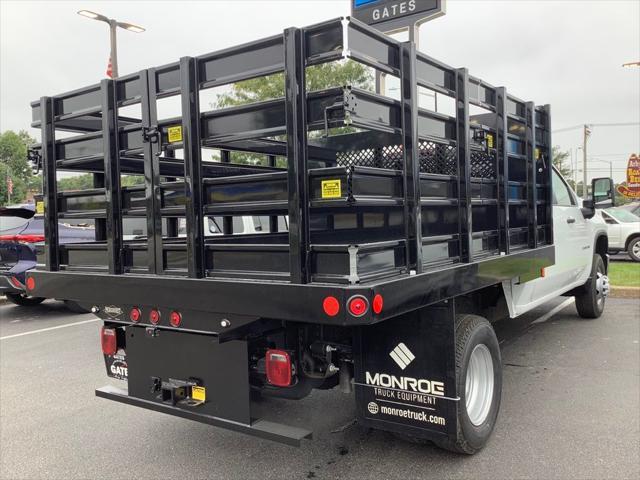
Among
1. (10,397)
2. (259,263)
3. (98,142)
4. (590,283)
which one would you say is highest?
(98,142)

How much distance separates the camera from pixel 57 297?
3.41 meters

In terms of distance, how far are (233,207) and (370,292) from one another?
845 mm

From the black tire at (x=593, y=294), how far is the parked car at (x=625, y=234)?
918 centimetres

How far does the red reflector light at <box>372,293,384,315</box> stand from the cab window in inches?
141

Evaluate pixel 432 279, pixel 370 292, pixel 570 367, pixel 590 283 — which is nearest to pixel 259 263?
pixel 370 292

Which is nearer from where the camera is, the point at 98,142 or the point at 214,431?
the point at 98,142

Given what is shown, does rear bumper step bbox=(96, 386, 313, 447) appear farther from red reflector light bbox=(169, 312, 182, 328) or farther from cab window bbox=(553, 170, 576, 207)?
cab window bbox=(553, 170, 576, 207)

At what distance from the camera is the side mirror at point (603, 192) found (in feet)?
19.6

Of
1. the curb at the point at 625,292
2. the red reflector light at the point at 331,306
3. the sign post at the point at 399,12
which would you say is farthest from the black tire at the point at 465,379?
the curb at the point at 625,292

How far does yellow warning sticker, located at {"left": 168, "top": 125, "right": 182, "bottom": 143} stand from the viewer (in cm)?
288

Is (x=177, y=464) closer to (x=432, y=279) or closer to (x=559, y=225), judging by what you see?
(x=432, y=279)

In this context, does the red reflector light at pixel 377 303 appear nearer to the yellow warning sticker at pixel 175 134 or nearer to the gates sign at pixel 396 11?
the yellow warning sticker at pixel 175 134

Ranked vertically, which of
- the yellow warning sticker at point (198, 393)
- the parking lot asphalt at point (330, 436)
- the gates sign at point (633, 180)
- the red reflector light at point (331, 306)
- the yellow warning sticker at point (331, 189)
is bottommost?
the parking lot asphalt at point (330, 436)

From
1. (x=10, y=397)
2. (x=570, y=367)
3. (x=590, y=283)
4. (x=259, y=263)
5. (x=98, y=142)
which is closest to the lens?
(x=259, y=263)
